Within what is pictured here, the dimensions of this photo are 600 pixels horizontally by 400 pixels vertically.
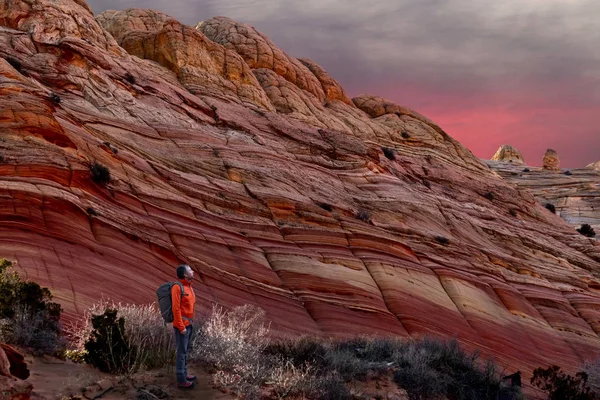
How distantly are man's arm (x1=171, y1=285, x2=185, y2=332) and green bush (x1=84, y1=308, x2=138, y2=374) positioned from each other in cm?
118

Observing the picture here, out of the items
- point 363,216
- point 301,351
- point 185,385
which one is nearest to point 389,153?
point 363,216

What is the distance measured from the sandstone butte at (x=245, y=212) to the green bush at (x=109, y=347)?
2.82 metres

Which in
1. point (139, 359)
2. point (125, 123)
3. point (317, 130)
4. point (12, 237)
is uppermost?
point (317, 130)

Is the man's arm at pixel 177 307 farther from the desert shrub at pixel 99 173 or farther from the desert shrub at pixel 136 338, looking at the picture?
the desert shrub at pixel 99 173

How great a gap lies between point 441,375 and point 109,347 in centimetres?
742

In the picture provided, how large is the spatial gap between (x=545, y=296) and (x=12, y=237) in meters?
22.3

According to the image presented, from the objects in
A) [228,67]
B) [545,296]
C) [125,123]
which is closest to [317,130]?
[228,67]

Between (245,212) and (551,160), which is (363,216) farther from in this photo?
(551,160)

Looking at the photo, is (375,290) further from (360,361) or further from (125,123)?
(125,123)

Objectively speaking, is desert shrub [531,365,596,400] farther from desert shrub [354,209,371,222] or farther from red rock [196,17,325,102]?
red rock [196,17,325,102]

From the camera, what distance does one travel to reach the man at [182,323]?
10.5 metres

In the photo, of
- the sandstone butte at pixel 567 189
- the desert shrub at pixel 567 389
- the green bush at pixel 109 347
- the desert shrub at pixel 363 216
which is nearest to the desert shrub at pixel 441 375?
the desert shrub at pixel 567 389

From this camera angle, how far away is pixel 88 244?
16.9 meters

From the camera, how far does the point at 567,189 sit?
68.0 metres
